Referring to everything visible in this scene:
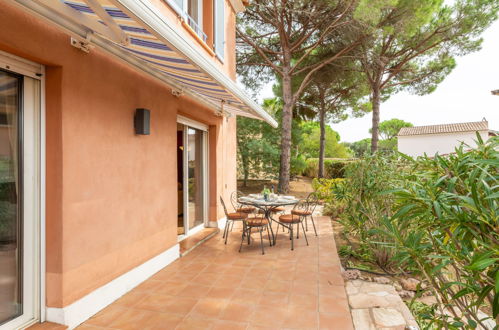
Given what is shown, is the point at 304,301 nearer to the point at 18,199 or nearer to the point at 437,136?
the point at 18,199

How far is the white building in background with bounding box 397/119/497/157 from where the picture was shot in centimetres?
4522

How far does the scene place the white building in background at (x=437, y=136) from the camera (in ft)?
148

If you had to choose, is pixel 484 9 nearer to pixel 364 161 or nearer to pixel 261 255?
pixel 364 161

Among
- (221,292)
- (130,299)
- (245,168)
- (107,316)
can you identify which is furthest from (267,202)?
(245,168)

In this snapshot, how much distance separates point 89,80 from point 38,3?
1.27m

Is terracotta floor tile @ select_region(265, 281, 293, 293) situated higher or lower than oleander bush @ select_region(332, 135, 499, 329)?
lower

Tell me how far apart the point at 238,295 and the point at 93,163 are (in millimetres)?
3531

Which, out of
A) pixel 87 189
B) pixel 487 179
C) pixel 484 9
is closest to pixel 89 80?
pixel 87 189

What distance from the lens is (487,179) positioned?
2400 mm

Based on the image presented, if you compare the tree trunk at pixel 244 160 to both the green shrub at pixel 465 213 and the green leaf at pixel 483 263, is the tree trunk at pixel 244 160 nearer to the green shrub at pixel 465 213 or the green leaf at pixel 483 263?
the green shrub at pixel 465 213

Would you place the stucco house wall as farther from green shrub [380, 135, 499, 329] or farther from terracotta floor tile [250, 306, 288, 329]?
green shrub [380, 135, 499, 329]

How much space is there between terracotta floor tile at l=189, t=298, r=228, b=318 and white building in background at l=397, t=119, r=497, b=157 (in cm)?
4755

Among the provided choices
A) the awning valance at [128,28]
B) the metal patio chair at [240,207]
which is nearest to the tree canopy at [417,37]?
the metal patio chair at [240,207]

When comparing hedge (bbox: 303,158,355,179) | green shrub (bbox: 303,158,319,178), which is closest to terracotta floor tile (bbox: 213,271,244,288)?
hedge (bbox: 303,158,355,179)
